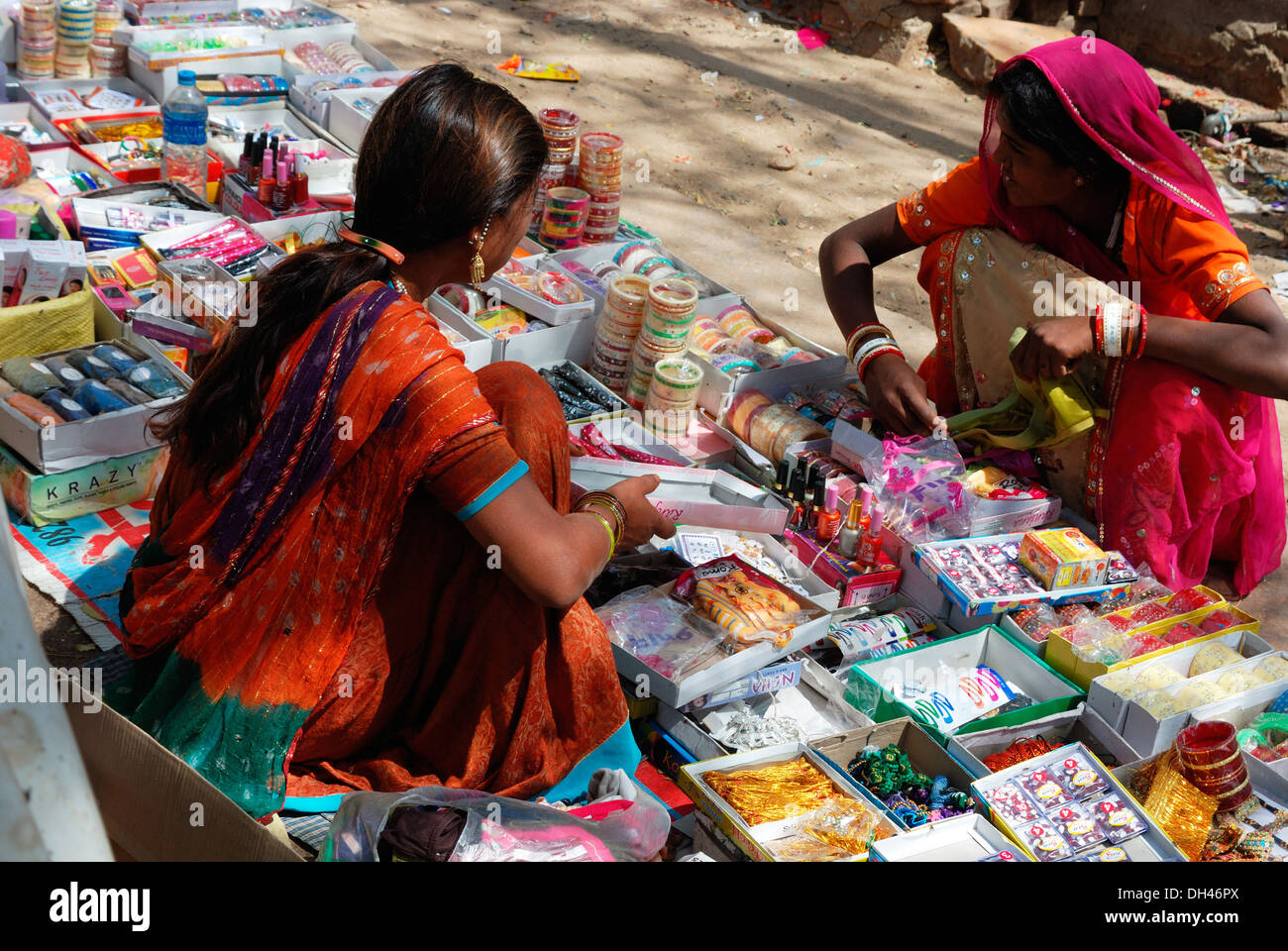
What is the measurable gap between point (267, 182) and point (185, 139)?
1.28ft

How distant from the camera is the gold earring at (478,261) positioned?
2201 millimetres

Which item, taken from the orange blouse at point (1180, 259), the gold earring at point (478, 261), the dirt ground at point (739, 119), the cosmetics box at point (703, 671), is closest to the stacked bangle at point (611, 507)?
the cosmetics box at point (703, 671)

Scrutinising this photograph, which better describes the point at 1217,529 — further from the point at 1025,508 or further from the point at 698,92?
the point at 698,92

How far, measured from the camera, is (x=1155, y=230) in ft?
10.2

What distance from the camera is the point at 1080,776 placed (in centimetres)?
252

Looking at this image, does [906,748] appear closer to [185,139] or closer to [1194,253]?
[1194,253]

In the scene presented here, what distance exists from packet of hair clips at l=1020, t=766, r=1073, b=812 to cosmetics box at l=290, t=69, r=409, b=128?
3.80m

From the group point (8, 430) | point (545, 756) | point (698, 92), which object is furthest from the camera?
point (698, 92)

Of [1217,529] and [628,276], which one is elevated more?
[628,276]

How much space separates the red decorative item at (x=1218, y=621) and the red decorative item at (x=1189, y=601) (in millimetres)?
36

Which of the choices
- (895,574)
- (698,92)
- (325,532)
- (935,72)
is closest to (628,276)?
(895,574)

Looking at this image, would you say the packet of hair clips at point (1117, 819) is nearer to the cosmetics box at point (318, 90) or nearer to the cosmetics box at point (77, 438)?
the cosmetics box at point (77, 438)

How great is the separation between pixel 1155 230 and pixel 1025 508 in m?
0.77

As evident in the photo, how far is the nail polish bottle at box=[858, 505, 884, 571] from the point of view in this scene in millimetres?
3156
